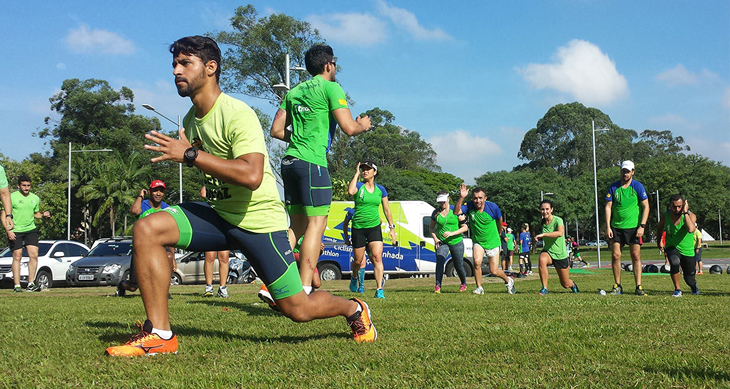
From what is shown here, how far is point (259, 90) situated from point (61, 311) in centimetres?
3218

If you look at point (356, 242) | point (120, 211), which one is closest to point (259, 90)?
point (120, 211)

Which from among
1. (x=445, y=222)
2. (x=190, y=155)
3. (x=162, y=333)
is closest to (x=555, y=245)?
(x=445, y=222)

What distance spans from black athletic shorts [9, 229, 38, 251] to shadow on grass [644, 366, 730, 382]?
40.1 feet

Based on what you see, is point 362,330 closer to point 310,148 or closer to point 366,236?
point 310,148

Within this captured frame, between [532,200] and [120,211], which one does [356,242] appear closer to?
[120,211]

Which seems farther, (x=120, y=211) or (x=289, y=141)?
(x=120, y=211)

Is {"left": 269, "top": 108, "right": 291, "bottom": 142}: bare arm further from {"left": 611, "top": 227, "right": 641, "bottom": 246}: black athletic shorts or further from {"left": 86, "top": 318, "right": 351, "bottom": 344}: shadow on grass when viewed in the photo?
{"left": 611, "top": 227, "right": 641, "bottom": 246}: black athletic shorts

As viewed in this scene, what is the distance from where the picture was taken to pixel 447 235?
11711 millimetres

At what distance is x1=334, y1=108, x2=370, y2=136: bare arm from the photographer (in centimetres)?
538

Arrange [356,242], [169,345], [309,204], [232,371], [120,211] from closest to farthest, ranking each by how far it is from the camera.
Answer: [232,371] < [169,345] < [309,204] < [356,242] < [120,211]

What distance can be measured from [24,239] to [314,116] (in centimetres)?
942

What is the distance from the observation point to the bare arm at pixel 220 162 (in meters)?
3.42

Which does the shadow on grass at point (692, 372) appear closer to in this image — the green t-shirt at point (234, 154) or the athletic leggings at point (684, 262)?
the green t-shirt at point (234, 154)

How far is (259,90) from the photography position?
124 ft
